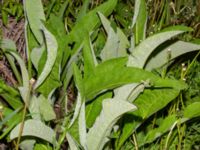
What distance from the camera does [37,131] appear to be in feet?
3.64

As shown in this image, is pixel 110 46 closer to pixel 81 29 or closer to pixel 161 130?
pixel 81 29

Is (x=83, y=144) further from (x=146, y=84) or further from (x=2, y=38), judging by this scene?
(x=2, y=38)

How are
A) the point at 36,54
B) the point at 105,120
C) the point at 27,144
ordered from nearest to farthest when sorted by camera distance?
the point at 105,120, the point at 27,144, the point at 36,54

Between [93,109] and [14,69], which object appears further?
[14,69]

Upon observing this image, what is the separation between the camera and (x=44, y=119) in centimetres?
121

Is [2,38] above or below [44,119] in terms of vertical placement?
above

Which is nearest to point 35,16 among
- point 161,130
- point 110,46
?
point 110,46

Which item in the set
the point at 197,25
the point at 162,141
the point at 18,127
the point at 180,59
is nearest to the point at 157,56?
the point at 180,59

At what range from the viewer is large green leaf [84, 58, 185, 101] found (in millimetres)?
1104

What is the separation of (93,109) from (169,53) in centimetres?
29

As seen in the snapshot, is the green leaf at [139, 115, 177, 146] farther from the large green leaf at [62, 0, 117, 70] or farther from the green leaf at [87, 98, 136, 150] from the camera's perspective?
the large green leaf at [62, 0, 117, 70]

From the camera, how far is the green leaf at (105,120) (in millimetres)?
1022

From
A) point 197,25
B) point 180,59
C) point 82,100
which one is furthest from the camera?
point 197,25

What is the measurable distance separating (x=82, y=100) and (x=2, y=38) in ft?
1.30
